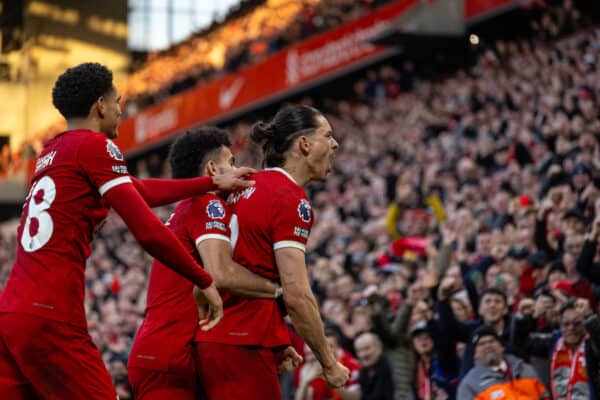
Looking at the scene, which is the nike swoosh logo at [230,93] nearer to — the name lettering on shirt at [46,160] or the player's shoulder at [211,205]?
the player's shoulder at [211,205]

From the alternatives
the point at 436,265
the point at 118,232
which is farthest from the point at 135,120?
the point at 436,265

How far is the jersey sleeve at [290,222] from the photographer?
5.20m

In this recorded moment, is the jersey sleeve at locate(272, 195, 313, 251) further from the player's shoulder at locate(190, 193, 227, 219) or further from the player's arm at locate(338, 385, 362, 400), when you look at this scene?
the player's arm at locate(338, 385, 362, 400)

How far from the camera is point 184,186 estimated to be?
5.52 meters

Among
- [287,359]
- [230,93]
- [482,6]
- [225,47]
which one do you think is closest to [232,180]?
[287,359]

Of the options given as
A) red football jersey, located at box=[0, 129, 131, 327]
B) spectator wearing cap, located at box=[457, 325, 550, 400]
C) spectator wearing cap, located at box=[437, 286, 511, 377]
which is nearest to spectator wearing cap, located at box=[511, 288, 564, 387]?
spectator wearing cap, located at box=[437, 286, 511, 377]

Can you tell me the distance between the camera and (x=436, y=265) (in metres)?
11.4

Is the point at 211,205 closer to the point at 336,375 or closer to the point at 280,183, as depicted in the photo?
the point at 280,183

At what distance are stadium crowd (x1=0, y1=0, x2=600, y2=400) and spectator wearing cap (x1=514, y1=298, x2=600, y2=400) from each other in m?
0.01

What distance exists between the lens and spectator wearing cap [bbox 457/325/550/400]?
8.27 meters

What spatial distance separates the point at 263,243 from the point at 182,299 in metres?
0.56

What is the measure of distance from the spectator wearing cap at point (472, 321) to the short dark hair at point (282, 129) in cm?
365

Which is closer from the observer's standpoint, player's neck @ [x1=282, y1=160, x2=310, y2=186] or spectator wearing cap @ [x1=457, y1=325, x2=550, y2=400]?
player's neck @ [x1=282, y1=160, x2=310, y2=186]

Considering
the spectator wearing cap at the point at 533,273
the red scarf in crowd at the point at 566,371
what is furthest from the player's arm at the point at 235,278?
the spectator wearing cap at the point at 533,273
